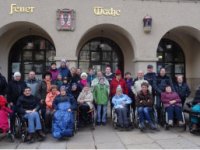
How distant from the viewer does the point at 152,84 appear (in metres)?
9.26

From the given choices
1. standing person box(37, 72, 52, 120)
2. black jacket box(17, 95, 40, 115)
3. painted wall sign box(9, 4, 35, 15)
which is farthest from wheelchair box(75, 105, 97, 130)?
painted wall sign box(9, 4, 35, 15)

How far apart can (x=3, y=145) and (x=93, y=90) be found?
302 cm

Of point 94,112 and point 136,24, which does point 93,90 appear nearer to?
point 94,112

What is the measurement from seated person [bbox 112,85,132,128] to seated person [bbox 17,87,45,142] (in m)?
2.13

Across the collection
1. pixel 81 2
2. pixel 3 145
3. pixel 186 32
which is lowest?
pixel 3 145

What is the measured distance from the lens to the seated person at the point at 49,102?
8.16 m

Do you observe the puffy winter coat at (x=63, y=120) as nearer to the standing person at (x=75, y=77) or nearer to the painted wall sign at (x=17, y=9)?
the standing person at (x=75, y=77)

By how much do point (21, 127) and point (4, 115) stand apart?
1.69 ft

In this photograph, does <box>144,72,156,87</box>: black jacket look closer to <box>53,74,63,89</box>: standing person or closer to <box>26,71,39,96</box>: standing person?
<box>53,74,63,89</box>: standing person

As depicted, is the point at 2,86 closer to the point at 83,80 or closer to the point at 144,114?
the point at 83,80

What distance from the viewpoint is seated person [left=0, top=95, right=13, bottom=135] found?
24.3 ft

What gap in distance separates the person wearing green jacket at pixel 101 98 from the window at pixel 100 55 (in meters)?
5.74

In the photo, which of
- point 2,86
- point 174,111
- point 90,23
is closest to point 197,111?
point 174,111

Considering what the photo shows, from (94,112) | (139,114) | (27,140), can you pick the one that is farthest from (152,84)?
(27,140)
